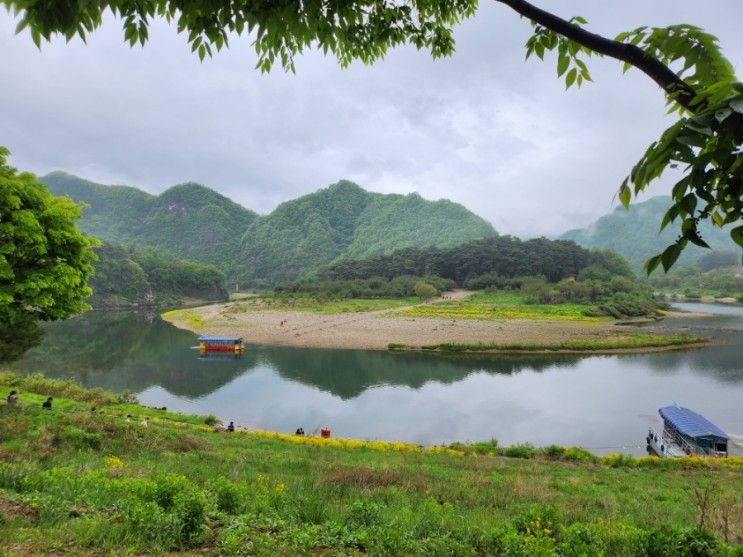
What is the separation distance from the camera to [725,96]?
148 centimetres

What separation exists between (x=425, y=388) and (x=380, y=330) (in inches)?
902

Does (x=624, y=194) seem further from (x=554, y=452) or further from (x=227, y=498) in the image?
(x=554, y=452)

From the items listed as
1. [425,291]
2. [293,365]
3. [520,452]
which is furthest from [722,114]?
[425,291]

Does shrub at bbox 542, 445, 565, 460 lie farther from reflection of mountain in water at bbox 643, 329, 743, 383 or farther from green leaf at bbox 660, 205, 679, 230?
reflection of mountain in water at bbox 643, 329, 743, 383

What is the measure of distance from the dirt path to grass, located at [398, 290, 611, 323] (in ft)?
11.9

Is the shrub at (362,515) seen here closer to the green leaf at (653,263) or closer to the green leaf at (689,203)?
the green leaf at (653,263)

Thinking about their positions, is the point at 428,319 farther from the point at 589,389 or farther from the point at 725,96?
the point at 725,96

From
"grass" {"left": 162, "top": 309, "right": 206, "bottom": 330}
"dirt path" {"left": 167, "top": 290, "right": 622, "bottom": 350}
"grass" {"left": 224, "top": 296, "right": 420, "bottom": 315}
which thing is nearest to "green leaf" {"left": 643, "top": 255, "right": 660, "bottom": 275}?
"dirt path" {"left": 167, "top": 290, "right": 622, "bottom": 350}

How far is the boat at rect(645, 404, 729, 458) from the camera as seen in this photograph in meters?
18.2

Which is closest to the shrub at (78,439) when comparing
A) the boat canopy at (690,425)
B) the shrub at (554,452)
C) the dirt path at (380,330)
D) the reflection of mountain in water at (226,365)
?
the shrub at (554,452)

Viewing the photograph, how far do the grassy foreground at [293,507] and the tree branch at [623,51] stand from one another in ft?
11.7

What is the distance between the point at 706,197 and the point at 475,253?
4328 inches

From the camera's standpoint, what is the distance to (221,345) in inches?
1656

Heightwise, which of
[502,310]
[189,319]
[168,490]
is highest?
[168,490]
